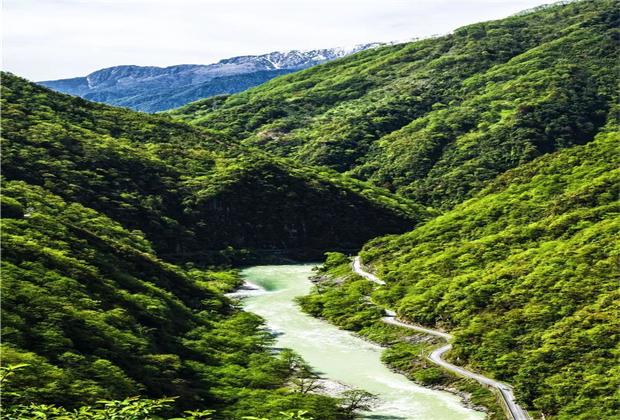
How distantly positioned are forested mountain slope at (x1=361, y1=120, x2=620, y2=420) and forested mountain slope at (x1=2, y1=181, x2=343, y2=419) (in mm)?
22445

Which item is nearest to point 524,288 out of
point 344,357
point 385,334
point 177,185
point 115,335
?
point 385,334

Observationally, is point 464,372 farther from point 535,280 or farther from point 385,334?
point 535,280

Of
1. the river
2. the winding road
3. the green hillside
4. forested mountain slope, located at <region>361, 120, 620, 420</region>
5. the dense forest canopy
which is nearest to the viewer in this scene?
the winding road

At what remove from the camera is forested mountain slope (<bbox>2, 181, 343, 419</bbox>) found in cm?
5631

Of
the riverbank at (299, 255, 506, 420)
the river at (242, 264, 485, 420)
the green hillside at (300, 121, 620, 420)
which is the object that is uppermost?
the green hillside at (300, 121, 620, 420)

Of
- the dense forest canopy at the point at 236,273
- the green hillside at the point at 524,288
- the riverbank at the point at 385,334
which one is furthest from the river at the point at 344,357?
the dense forest canopy at the point at 236,273

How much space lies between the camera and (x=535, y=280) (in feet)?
282

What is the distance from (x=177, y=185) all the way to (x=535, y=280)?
10428cm

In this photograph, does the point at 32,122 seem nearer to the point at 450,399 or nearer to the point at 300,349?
the point at 300,349

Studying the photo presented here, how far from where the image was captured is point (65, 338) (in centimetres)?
6100

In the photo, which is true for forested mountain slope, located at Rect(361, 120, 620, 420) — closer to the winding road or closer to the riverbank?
the winding road

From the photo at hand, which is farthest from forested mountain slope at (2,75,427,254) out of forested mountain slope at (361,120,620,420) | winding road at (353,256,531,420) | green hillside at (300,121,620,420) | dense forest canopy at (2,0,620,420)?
winding road at (353,256,531,420)

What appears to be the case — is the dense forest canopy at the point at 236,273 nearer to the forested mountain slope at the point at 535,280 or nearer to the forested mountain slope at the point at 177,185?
the forested mountain slope at the point at 535,280

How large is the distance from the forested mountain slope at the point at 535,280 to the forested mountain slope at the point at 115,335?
22.4m
